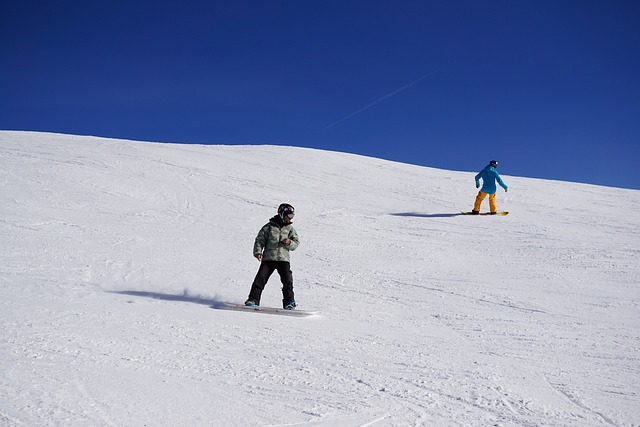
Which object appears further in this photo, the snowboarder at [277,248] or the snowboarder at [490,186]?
the snowboarder at [490,186]

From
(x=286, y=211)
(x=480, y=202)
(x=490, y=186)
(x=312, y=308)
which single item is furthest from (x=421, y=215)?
(x=312, y=308)

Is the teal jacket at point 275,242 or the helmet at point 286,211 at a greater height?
the helmet at point 286,211

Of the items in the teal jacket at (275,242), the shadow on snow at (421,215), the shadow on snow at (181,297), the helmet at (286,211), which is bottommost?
the shadow on snow at (181,297)

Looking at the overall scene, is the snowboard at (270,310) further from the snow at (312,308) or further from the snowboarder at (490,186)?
the snowboarder at (490,186)

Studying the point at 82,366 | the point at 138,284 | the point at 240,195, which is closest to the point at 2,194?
the point at 240,195

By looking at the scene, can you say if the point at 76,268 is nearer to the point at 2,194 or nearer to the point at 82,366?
the point at 82,366

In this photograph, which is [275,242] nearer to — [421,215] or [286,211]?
[286,211]

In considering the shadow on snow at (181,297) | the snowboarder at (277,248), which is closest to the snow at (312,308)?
the shadow on snow at (181,297)

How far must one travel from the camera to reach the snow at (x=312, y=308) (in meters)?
3.64

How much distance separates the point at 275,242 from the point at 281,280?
1.72ft

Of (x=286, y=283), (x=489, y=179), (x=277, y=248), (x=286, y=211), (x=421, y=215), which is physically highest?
(x=489, y=179)

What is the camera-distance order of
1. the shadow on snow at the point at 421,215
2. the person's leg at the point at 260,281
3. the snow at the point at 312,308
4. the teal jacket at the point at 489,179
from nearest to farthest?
the snow at the point at 312,308, the person's leg at the point at 260,281, the shadow on snow at the point at 421,215, the teal jacket at the point at 489,179

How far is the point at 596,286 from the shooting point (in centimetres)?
834

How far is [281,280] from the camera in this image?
23.0 feet
